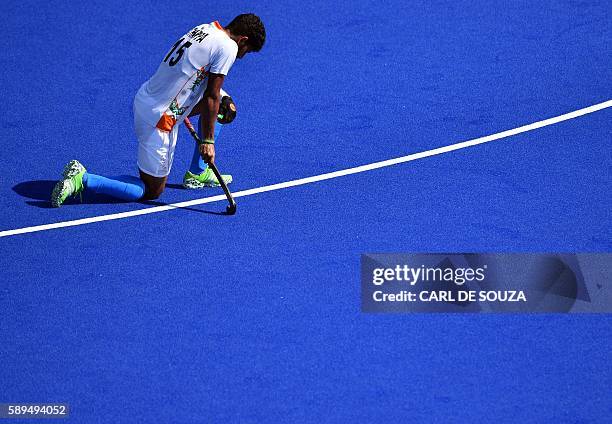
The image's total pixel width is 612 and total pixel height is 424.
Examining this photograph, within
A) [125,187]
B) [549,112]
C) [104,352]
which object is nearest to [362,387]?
[104,352]

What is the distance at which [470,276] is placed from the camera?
25.7 ft

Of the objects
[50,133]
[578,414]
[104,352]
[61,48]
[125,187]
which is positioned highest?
[61,48]

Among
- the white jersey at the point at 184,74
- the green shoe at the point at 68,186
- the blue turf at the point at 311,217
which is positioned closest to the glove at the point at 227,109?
the white jersey at the point at 184,74

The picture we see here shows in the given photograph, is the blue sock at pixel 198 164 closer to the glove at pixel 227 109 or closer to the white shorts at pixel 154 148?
the glove at pixel 227 109

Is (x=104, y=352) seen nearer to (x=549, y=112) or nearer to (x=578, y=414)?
(x=578, y=414)

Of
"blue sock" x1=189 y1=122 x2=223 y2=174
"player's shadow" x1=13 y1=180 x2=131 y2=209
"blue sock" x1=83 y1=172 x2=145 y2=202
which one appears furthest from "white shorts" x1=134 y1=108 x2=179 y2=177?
"player's shadow" x1=13 y1=180 x2=131 y2=209

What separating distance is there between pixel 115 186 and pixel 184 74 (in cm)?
103

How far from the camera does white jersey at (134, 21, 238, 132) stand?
825cm

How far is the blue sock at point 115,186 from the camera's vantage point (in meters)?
8.63

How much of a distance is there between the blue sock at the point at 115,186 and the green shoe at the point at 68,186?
1.7 inches

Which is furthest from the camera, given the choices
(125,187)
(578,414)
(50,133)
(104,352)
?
(50,133)

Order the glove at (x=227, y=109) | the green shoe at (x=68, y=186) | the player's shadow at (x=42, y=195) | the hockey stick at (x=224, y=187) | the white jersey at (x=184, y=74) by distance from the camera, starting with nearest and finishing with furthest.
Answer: the white jersey at (x=184, y=74), the hockey stick at (x=224, y=187), the green shoe at (x=68, y=186), the glove at (x=227, y=109), the player's shadow at (x=42, y=195)

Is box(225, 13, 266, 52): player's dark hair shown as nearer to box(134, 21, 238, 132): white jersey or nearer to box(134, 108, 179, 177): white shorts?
box(134, 21, 238, 132): white jersey

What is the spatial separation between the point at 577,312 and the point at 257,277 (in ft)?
7.08
